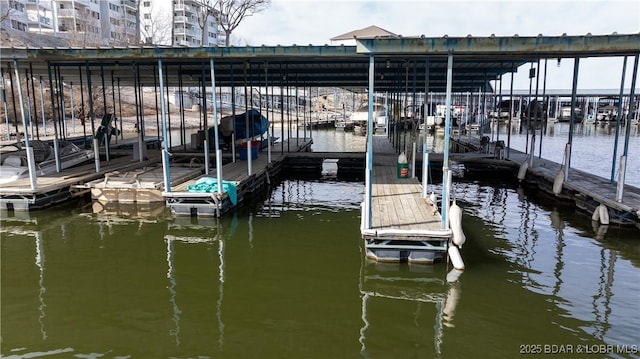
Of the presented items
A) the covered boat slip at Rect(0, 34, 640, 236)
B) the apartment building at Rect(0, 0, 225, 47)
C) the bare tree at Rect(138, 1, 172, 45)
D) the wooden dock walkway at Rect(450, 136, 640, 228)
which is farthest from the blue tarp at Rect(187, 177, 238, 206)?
the bare tree at Rect(138, 1, 172, 45)

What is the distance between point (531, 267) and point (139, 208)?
10670 mm

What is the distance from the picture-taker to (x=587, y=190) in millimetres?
12672

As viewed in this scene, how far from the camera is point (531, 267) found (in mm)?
8672

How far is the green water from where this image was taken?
592 centimetres

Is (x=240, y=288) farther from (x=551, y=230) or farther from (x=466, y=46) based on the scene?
(x=551, y=230)

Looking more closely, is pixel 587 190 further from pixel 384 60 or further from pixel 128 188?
pixel 128 188

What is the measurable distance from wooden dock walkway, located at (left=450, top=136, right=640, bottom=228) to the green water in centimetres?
51

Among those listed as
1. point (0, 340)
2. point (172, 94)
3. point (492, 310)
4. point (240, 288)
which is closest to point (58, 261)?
point (0, 340)

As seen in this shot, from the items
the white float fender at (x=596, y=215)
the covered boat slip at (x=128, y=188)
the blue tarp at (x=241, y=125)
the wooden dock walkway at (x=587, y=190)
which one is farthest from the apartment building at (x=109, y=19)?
the white float fender at (x=596, y=215)

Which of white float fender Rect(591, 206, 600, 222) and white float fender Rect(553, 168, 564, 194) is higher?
white float fender Rect(553, 168, 564, 194)

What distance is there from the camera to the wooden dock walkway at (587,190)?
11.0m

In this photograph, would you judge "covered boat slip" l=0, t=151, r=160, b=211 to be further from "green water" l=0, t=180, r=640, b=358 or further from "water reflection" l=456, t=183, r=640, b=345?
"water reflection" l=456, t=183, r=640, b=345

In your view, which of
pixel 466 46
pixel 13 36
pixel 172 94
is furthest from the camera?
pixel 172 94

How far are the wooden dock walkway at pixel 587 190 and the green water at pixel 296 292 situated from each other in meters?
0.51
